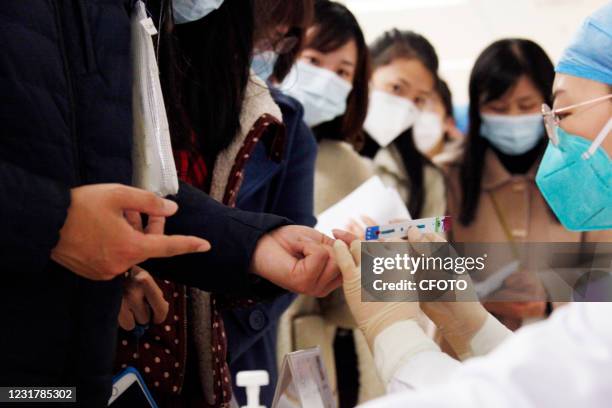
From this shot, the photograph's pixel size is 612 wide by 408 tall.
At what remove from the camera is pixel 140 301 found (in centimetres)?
147

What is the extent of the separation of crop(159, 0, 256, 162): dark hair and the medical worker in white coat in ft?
1.27

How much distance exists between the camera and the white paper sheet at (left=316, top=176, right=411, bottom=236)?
7.34 ft

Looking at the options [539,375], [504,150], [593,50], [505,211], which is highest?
[593,50]

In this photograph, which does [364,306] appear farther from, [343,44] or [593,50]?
[343,44]

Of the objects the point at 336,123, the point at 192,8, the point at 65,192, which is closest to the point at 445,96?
the point at 336,123

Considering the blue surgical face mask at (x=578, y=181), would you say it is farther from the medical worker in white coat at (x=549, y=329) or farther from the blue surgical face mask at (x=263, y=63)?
the blue surgical face mask at (x=263, y=63)

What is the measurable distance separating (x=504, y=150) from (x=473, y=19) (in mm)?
2811

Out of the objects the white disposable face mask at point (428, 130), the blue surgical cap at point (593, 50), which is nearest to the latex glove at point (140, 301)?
the blue surgical cap at point (593, 50)

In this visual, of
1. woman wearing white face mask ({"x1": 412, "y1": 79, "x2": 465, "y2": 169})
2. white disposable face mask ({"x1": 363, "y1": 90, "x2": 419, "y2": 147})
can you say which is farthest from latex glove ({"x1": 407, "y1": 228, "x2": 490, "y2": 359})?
woman wearing white face mask ({"x1": 412, "y1": 79, "x2": 465, "y2": 169})

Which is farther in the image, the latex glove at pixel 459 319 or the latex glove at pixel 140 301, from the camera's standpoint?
the latex glove at pixel 140 301

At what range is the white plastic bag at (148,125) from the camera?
48.6 inches

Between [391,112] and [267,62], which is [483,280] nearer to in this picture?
[267,62]

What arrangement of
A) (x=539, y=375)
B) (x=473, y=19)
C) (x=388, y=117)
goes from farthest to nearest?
(x=473, y=19) < (x=388, y=117) < (x=539, y=375)

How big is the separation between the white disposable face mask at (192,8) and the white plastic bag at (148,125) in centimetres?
23
